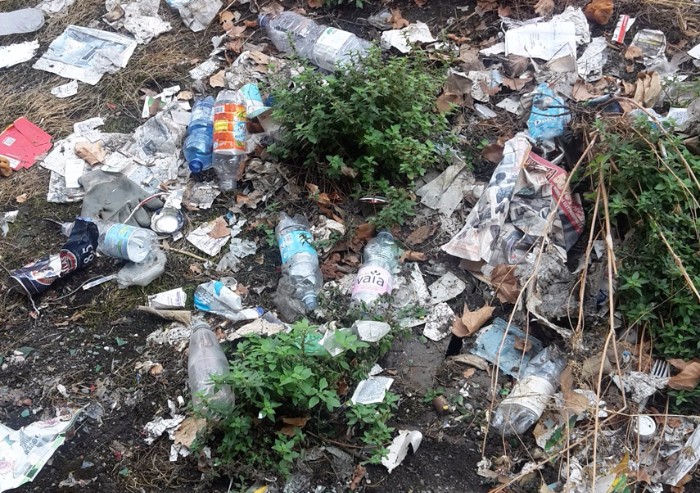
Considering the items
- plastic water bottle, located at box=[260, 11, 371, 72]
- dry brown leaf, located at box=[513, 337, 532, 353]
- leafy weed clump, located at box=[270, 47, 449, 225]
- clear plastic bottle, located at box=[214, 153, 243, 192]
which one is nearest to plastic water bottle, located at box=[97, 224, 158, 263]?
clear plastic bottle, located at box=[214, 153, 243, 192]

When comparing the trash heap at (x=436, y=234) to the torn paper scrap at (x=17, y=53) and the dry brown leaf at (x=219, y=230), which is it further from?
the torn paper scrap at (x=17, y=53)

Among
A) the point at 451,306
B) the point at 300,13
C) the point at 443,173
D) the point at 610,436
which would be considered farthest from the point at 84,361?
the point at 300,13

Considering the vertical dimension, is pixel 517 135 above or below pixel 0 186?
above

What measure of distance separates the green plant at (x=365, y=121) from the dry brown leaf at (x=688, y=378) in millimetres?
1369

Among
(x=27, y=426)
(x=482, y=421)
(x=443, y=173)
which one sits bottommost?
(x=27, y=426)

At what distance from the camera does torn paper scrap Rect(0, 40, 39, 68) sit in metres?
4.48

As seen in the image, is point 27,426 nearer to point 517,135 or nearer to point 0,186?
point 0,186

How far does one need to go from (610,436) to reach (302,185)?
180cm

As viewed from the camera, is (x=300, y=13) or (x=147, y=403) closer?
(x=147, y=403)

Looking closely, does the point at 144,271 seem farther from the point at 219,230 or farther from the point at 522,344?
the point at 522,344

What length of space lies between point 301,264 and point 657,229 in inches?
57.7

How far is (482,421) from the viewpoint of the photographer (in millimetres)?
2676

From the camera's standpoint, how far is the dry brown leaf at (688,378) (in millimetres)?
2595

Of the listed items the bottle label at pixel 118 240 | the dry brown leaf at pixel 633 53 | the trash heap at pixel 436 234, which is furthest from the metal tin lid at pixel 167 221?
the dry brown leaf at pixel 633 53
